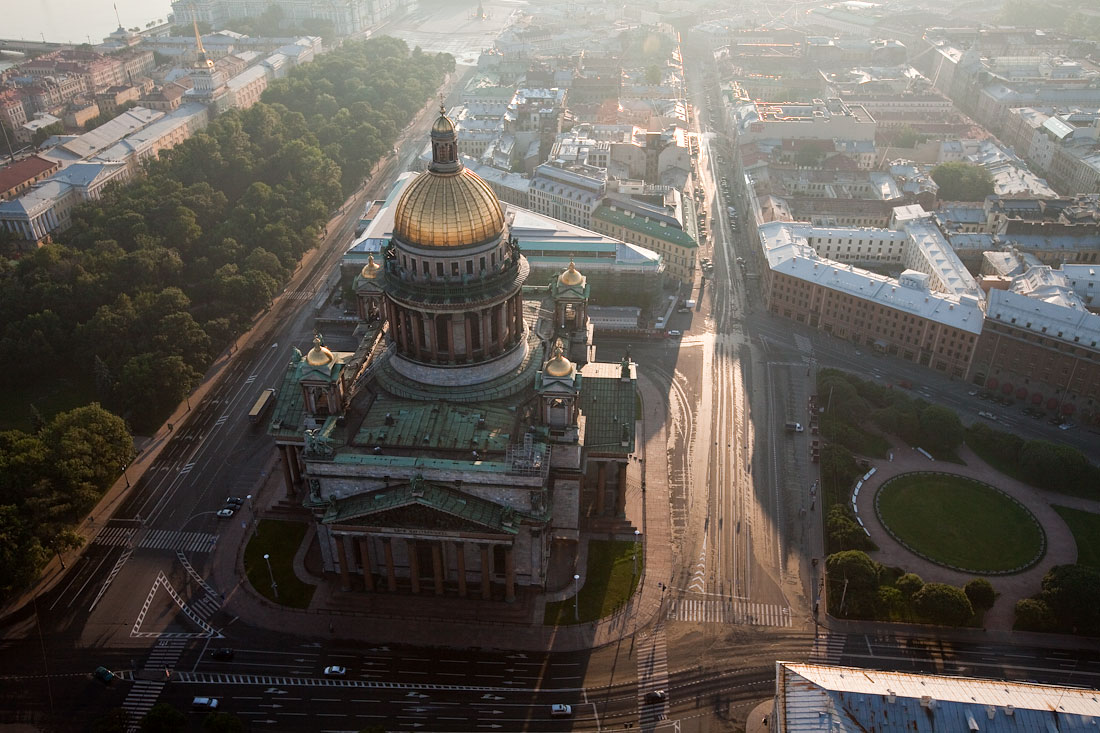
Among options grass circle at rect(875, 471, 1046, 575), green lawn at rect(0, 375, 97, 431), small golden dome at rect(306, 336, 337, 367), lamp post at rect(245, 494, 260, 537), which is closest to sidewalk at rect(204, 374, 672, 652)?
lamp post at rect(245, 494, 260, 537)

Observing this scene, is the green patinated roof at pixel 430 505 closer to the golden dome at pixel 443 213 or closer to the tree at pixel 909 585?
the golden dome at pixel 443 213

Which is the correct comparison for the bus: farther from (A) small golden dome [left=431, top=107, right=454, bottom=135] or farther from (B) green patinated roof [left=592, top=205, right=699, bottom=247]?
(B) green patinated roof [left=592, top=205, right=699, bottom=247]

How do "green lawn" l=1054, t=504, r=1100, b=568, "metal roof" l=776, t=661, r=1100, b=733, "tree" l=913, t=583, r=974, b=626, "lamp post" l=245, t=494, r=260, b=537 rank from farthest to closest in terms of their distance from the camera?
"lamp post" l=245, t=494, r=260, b=537 → "green lawn" l=1054, t=504, r=1100, b=568 → "tree" l=913, t=583, r=974, b=626 → "metal roof" l=776, t=661, r=1100, b=733

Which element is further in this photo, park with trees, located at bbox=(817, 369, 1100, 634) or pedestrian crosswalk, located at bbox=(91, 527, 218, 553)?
pedestrian crosswalk, located at bbox=(91, 527, 218, 553)

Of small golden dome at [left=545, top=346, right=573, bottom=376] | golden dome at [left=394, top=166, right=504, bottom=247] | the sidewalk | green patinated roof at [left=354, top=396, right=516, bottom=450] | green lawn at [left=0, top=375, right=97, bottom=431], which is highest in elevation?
golden dome at [left=394, top=166, right=504, bottom=247]

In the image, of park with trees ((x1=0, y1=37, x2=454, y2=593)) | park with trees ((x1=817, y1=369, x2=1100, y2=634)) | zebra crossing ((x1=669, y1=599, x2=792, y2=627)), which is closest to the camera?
park with trees ((x1=817, y1=369, x2=1100, y2=634))

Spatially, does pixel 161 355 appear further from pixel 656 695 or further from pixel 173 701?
pixel 656 695
